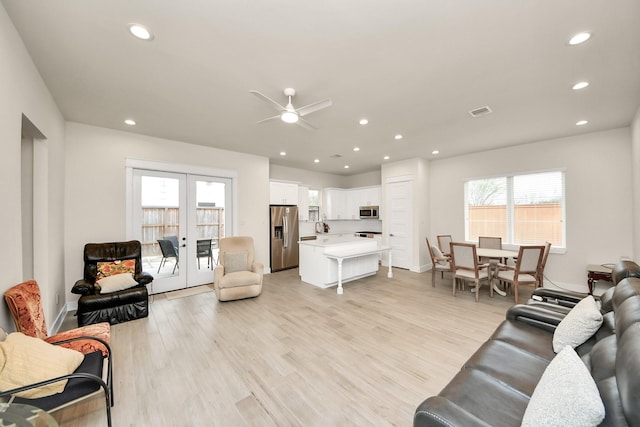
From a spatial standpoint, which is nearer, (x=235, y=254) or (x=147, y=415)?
(x=147, y=415)

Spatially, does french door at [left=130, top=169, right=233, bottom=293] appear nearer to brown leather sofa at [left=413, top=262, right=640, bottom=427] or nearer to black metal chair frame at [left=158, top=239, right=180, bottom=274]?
black metal chair frame at [left=158, top=239, right=180, bottom=274]

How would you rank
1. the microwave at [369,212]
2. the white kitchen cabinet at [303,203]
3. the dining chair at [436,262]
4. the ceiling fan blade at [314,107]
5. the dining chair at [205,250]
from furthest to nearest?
the microwave at [369,212]
the white kitchen cabinet at [303,203]
the dining chair at [205,250]
the dining chair at [436,262]
the ceiling fan blade at [314,107]

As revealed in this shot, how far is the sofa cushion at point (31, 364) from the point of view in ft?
4.30

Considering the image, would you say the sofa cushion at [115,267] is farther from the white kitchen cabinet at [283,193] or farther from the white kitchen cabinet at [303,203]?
the white kitchen cabinet at [303,203]

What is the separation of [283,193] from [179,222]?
2696mm

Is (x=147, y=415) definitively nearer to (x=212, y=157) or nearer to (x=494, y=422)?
(x=494, y=422)

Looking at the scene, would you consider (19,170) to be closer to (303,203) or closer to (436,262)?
(303,203)

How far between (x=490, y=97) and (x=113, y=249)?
5782 millimetres

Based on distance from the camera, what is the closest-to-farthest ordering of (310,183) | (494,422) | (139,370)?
1. (494,422)
2. (139,370)
3. (310,183)

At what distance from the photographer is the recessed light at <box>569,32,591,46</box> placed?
195cm

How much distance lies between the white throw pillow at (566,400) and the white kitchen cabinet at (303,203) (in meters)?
6.31

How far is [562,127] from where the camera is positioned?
13.4ft

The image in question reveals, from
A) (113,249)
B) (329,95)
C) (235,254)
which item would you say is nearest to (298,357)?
(235,254)

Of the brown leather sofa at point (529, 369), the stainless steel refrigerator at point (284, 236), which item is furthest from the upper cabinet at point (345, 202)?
the brown leather sofa at point (529, 369)
